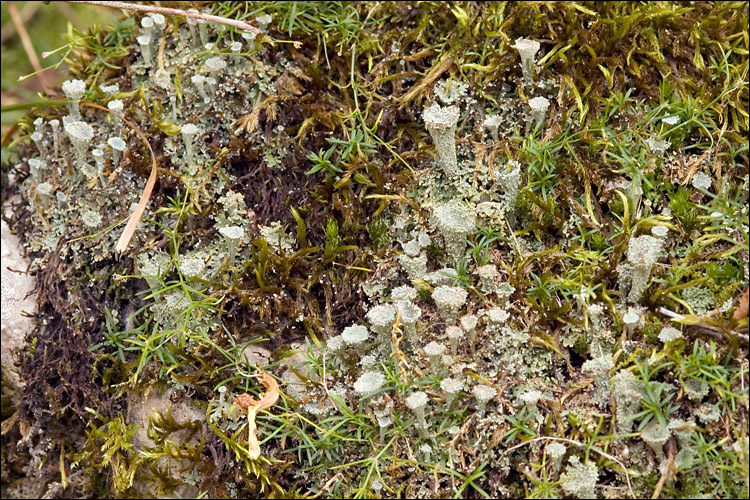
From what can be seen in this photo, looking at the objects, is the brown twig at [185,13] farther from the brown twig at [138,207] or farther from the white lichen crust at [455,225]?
the white lichen crust at [455,225]

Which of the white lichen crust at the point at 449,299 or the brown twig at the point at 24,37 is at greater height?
the white lichen crust at the point at 449,299

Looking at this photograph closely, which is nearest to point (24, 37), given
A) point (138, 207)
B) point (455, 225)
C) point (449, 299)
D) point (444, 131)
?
point (138, 207)

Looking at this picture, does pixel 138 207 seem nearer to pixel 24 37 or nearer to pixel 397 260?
pixel 397 260

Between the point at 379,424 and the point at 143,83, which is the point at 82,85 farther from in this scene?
the point at 379,424

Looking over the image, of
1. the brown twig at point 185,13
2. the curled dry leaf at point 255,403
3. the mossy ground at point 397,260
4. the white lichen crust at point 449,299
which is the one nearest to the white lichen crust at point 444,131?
the mossy ground at point 397,260

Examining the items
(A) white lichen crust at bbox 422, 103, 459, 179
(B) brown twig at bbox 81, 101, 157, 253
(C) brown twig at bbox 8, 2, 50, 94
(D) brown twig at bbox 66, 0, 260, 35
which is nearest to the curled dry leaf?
(B) brown twig at bbox 81, 101, 157, 253
